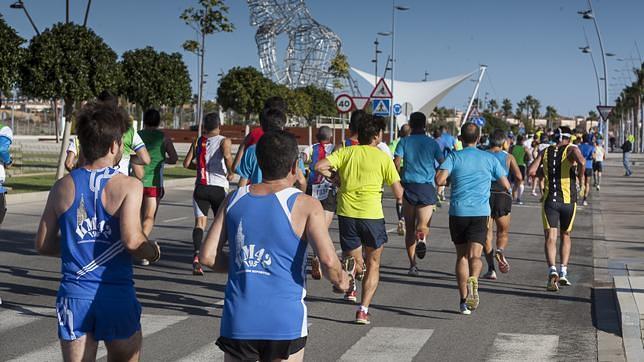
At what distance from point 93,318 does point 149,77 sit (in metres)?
34.5

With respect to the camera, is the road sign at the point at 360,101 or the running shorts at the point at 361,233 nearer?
the running shorts at the point at 361,233

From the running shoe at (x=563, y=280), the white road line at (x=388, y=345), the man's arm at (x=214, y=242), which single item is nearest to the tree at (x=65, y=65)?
the running shoe at (x=563, y=280)

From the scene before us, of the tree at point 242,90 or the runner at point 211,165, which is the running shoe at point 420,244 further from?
the tree at point 242,90

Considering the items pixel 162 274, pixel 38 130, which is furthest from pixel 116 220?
pixel 38 130

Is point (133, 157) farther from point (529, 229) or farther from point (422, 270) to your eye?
point (529, 229)

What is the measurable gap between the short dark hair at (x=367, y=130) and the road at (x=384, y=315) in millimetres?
1631

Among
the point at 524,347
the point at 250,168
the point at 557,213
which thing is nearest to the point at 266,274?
the point at 524,347

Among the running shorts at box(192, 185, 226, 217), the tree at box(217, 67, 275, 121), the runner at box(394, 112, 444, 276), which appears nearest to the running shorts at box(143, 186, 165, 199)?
the running shorts at box(192, 185, 226, 217)

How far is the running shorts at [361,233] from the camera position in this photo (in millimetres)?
9266

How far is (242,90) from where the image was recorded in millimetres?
62281

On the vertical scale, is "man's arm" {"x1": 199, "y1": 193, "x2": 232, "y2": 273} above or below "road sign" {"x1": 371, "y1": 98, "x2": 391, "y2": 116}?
below

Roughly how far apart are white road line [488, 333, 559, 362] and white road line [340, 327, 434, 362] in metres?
0.60

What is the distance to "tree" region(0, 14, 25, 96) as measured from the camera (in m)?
24.7

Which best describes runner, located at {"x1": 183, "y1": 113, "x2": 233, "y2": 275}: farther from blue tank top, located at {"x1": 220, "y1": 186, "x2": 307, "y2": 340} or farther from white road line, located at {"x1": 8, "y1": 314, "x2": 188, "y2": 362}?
blue tank top, located at {"x1": 220, "y1": 186, "x2": 307, "y2": 340}
